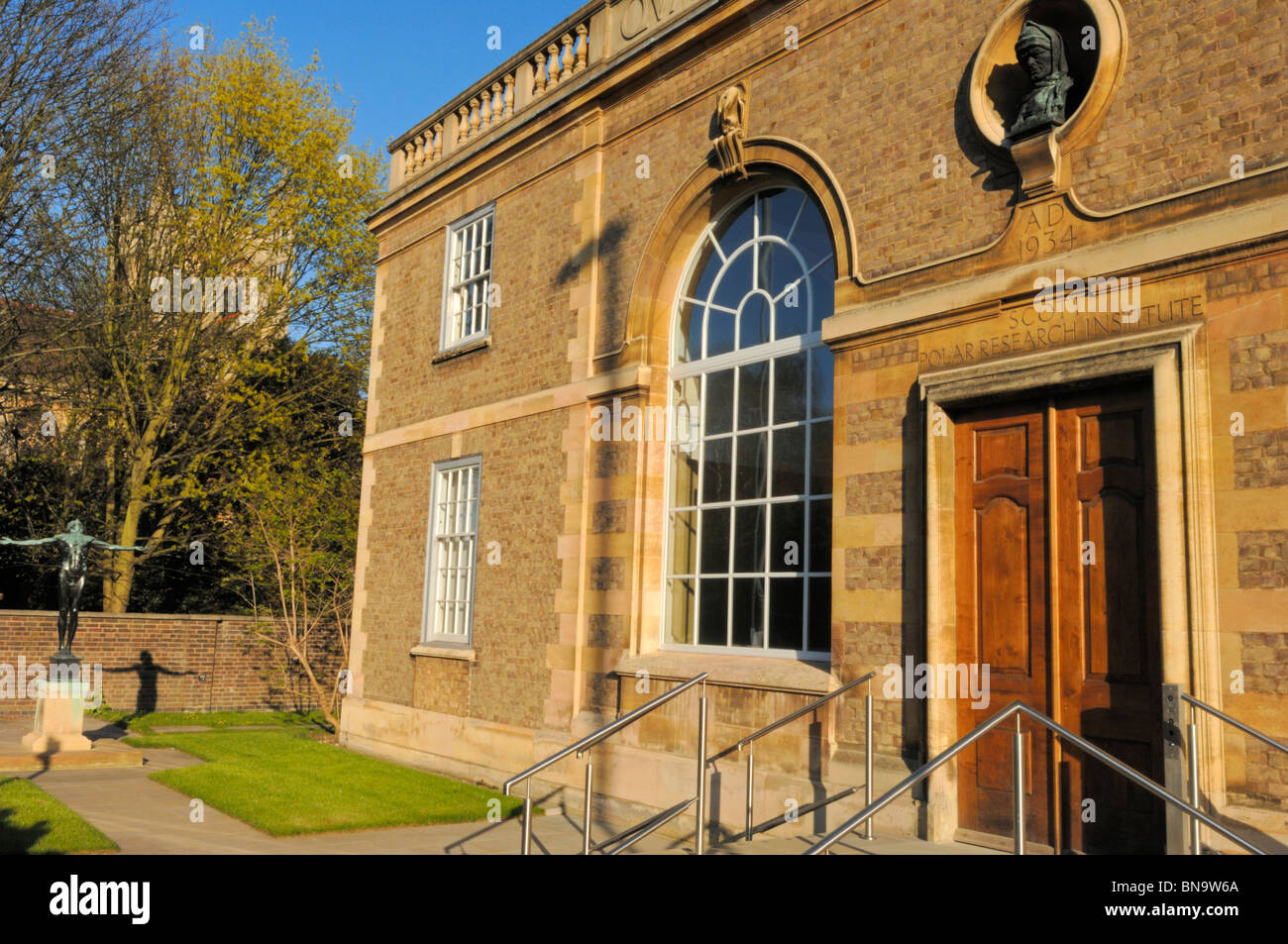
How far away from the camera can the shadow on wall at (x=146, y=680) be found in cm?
2041

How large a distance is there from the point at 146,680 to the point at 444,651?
997 centimetres

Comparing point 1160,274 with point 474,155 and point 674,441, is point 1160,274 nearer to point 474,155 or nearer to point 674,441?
point 674,441

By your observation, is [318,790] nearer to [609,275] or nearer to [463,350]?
[463,350]

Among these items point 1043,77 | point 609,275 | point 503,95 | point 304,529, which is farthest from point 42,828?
point 304,529

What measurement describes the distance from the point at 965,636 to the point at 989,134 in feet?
11.7

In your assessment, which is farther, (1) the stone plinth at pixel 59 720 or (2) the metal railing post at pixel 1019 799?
(1) the stone plinth at pixel 59 720

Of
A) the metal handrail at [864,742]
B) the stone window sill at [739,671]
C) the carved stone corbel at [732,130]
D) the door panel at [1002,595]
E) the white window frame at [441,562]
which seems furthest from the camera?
the white window frame at [441,562]

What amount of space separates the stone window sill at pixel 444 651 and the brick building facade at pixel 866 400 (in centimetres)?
8

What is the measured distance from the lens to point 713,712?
960cm

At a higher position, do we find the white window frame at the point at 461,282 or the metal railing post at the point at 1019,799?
the white window frame at the point at 461,282

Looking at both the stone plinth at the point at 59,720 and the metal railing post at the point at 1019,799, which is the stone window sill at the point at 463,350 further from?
the metal railing post at the point at 1019,799

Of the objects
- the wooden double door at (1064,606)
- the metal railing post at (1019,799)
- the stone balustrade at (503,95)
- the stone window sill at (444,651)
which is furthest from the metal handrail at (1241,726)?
the stone balustrade at (503,95)

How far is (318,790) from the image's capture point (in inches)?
444

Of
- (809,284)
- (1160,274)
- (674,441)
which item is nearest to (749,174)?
(809,284)
